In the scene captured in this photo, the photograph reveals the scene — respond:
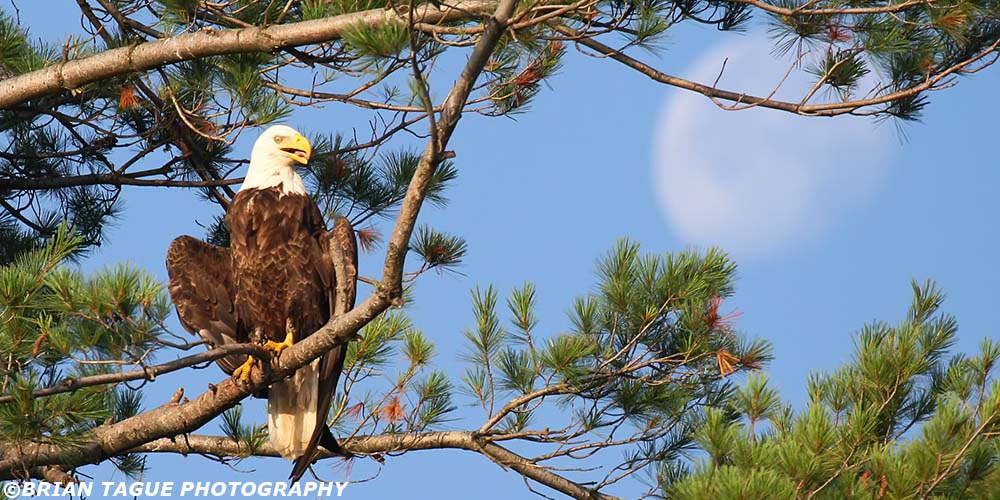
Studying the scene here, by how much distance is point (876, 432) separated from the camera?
401 centimetres

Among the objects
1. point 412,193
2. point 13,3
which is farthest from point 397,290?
point 13,3

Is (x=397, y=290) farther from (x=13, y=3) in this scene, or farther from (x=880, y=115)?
(x=13, y=3)

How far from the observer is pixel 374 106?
14.5 feet

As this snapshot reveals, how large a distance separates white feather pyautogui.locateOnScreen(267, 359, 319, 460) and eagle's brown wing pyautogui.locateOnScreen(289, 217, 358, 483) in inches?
2.1

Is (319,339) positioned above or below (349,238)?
below

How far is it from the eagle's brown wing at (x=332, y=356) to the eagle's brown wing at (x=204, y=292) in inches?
11.4

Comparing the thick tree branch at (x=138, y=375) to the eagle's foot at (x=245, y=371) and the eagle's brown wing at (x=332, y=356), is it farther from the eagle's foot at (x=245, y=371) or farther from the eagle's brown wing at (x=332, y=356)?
the eagle's brown wing at (x=332, y=356)

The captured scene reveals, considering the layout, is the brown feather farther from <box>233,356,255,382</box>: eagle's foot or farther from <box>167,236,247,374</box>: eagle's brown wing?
<box>233,356,255,382</box>: eagle's foot

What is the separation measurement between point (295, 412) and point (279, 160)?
2.91ft

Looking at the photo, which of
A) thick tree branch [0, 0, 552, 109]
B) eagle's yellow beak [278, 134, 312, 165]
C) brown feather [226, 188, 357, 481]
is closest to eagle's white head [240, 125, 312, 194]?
eagle's yellow beak [278, 134, 312, 165]

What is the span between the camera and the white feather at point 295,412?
4535 millimetres

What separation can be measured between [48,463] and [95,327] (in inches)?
29.4

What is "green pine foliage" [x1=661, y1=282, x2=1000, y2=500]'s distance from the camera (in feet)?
11.1

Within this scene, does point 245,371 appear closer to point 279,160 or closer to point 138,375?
point 138,375
